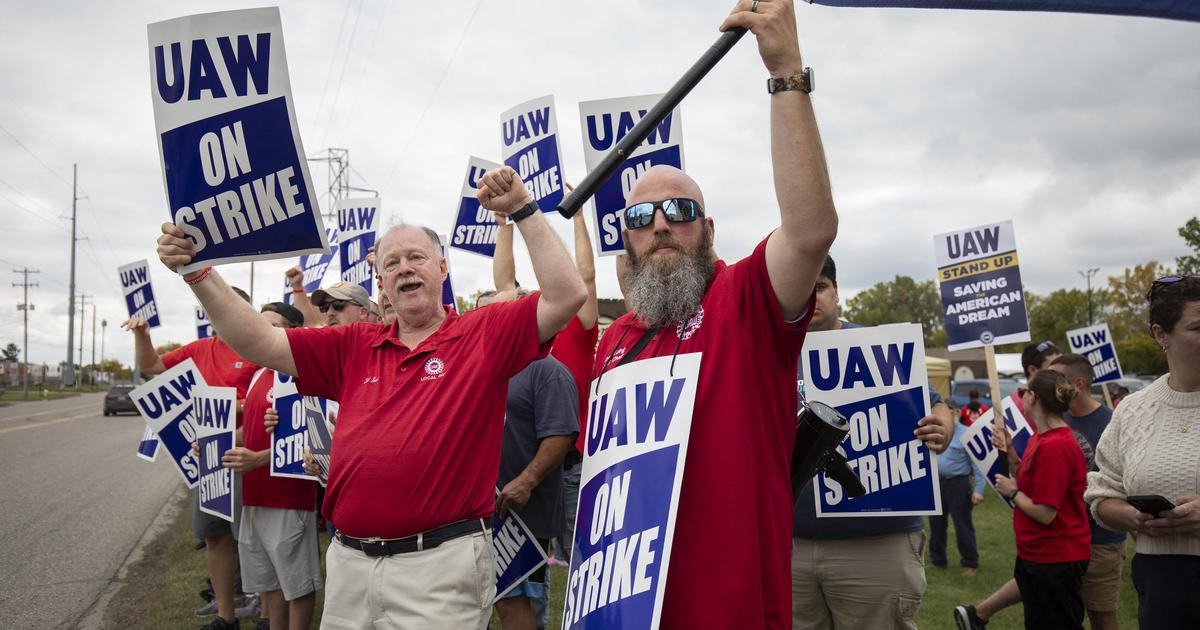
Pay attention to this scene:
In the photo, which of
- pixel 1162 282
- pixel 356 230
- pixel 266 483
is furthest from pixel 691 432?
pixel 356 230

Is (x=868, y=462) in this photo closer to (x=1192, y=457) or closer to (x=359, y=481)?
(x=1192, y=457)

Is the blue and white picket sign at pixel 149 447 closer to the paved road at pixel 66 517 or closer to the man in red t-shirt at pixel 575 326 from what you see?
the paved road at pixel 66 517

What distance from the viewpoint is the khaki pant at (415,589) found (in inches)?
105

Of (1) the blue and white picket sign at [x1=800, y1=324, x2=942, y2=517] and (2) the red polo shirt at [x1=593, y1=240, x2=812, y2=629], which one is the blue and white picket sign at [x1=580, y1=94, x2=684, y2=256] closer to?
(1) the blue and white picket sign at [x1=800, y1=324, x2=942, y2=517]

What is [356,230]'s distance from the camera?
8.62 m

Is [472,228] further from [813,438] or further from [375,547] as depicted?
[813,438]

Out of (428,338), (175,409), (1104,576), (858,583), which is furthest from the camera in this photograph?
(175,409)

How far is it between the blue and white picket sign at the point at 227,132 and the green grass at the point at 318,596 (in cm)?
379

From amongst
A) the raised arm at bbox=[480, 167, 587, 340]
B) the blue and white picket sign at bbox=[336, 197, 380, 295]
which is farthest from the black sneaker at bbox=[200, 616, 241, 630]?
the blue and white picket sign at bbox=[336, 197, 380, 295]

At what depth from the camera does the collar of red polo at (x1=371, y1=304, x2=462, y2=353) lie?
301 centimetres

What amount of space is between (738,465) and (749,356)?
0.29 meters

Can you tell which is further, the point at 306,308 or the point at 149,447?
the point at 149,447

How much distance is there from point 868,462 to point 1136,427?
→ 3.32 ft

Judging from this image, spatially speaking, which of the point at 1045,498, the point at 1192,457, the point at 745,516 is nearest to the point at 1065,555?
the point at 1045,498
